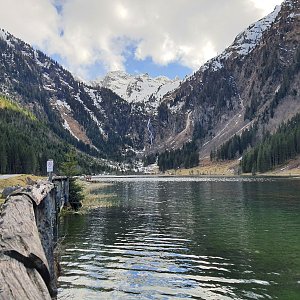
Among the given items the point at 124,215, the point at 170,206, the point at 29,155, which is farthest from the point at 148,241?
the point at 29,155

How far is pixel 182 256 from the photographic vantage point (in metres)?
25.3

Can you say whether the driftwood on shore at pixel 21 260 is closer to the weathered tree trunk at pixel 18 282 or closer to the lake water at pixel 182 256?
the weathered tree trunk at pixel 18 282

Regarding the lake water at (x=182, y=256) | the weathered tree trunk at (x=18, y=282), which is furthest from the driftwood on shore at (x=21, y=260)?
the lake water at (x=182, y=256)

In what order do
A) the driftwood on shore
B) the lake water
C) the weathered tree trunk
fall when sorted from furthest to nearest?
the lake water
the driftwood on shore
the weathered tree trunk

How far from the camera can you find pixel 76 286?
19000 mm

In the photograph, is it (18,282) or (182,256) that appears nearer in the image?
(18,282)

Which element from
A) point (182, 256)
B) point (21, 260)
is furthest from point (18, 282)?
point (182, 256)

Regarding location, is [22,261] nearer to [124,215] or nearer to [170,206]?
[124,215]

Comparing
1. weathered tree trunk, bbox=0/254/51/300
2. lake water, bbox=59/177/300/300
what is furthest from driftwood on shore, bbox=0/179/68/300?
lake water, bbox=59/177/300/300

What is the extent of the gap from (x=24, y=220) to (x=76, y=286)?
420 inches

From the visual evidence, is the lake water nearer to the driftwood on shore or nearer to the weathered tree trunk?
the driftwood on shore

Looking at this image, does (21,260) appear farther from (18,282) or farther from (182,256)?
(182,256)

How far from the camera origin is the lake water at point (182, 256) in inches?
722

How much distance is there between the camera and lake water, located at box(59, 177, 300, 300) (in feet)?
60.1
